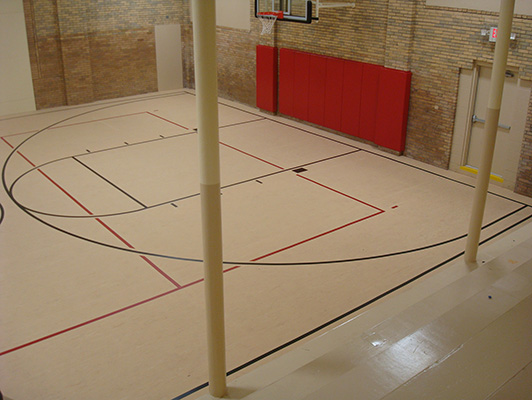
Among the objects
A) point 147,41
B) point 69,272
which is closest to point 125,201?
point 69,272

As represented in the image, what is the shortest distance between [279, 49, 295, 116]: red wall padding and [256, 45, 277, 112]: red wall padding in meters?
0.23

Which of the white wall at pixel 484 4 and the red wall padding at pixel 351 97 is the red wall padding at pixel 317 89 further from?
the white wall at pixel 484 4

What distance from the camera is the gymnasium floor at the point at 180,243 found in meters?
6.34

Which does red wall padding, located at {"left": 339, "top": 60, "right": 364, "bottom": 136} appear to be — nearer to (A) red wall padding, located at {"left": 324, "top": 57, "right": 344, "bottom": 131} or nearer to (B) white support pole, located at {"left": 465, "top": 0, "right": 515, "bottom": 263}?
(A) red wall padding, located at {"left": 324, "top": 57, "right": 344, "bottom": 131}

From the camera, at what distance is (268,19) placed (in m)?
14.6

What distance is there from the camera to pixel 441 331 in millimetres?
5035

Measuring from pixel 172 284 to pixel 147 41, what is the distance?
1208cm

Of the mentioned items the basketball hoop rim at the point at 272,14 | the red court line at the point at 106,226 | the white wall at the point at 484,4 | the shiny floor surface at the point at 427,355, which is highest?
the white wall at the point at 484,4

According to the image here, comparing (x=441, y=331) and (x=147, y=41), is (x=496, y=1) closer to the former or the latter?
(x=441, y=331)

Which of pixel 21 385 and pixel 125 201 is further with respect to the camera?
pixel 125 201

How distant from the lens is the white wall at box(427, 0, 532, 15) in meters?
9.63

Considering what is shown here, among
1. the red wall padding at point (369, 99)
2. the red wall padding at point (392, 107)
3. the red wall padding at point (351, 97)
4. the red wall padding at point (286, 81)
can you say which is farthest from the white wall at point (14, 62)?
the red wall padding at point (392, 107)

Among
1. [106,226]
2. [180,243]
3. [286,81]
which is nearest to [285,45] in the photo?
[286,81]

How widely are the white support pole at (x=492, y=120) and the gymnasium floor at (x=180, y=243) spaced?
678 mm
